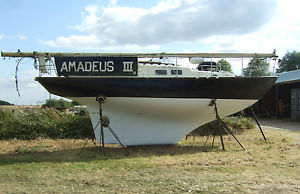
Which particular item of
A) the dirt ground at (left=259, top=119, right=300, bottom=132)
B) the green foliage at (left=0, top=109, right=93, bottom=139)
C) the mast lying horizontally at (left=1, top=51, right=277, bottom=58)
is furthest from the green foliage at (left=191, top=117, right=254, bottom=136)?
the green foliage at (left=0, top=109, right=93, bottom=139)

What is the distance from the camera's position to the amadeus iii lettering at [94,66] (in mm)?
8180

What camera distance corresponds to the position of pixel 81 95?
27.7 feet

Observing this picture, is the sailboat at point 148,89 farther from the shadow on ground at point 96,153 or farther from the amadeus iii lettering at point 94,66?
the shadow on ground at point 96,153

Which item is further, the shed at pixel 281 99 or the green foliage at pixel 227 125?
the shed at pixel 281 99

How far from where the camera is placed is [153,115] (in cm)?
897

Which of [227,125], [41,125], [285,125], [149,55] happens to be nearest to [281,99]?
[285,125]

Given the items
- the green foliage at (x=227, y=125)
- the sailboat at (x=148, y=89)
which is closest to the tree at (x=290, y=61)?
the green foliage at (x=227, y=125)

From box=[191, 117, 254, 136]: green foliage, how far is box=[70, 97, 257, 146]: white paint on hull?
2.54 meters

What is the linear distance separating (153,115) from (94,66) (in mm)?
2576

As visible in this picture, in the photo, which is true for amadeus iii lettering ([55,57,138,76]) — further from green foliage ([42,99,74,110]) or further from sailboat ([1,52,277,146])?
green foliage ([42,99,74,110])

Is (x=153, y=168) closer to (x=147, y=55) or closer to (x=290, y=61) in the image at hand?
(x=147, y=55)

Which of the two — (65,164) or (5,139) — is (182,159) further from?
(5,139)

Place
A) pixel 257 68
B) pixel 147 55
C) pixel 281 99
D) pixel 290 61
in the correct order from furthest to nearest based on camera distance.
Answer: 1. pixel 290 61
2. pixel 281 99
3. pixel 257 68
4. pixel 147 55

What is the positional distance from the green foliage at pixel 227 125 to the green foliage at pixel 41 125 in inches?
197
